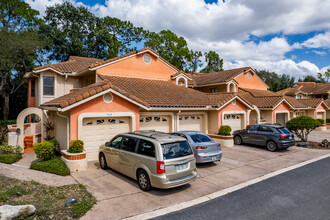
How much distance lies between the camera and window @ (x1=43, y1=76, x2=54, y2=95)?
51.0ft

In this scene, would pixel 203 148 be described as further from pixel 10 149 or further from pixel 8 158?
pixel 10 149

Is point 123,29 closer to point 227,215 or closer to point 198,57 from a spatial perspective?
point 198,57

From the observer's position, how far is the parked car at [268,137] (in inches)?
503

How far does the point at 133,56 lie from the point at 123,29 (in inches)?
1022

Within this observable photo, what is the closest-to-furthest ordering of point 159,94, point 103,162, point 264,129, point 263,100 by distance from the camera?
point 103,162 < point 264,129 < point 159,94 < point 263,100

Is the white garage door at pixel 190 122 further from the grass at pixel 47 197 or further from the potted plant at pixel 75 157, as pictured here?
the grass at pixel 47 197

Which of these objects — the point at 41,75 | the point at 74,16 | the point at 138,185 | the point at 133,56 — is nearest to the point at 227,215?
the point at 138,185

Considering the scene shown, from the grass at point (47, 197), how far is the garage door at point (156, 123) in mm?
5935

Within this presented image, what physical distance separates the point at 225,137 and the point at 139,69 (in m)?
8.64

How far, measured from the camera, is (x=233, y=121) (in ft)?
55.5

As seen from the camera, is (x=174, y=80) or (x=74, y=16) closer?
(x=174, y=80)

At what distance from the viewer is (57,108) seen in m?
8.95

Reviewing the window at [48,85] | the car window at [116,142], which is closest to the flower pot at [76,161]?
the car window at [116,142]

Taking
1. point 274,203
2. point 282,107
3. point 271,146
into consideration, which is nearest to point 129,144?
point 274,203
